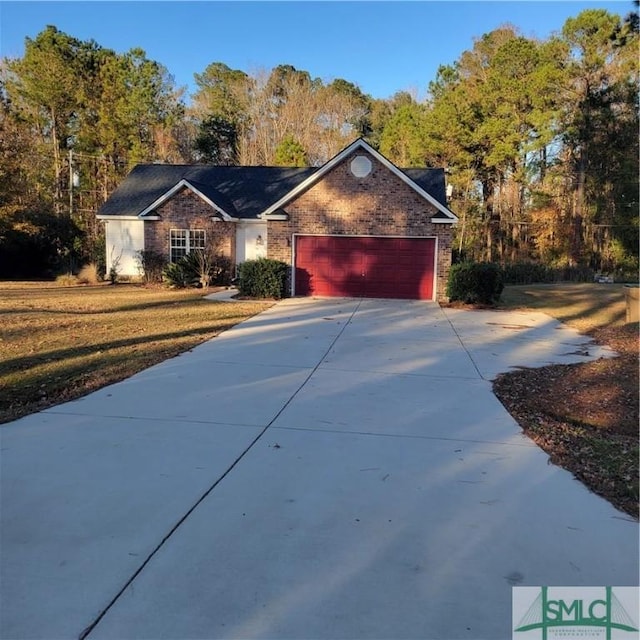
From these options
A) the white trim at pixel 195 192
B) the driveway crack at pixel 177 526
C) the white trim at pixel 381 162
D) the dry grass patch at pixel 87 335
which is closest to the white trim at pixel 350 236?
the white trim at pixel 381 162

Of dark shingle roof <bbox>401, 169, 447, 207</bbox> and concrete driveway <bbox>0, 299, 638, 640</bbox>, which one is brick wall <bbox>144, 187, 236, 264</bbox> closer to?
dark shingle roof <bbox>401, 169, 447, 207</bbox>

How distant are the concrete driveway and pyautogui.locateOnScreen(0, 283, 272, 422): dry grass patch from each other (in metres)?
0.79

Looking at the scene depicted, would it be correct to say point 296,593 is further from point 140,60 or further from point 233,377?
point 140,60

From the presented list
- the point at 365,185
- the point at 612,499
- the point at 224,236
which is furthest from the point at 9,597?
the point at 224,236

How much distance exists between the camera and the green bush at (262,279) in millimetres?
18422

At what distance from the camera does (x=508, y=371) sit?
859cm

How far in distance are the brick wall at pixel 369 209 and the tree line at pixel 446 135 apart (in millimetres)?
13632

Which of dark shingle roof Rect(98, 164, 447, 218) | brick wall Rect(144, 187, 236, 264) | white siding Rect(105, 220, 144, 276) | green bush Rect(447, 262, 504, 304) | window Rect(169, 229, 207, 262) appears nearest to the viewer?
green bush Rect(447, 262, 504, 304)

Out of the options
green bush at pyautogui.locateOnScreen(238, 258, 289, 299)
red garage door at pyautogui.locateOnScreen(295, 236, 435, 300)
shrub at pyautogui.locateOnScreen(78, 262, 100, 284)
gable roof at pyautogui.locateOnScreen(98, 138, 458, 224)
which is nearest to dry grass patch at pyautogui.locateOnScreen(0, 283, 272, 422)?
green bush at pyautogui.locateOnScreen(238, 258, 289, 299)

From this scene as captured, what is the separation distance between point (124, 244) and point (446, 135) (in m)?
21.4

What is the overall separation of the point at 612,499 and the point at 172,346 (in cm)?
746

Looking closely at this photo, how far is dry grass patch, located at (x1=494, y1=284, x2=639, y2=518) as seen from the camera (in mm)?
4676

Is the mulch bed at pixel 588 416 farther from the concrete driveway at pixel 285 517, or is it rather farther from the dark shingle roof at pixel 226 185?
the dark shingle roof at pixel 226 185

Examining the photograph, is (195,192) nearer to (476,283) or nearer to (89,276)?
(89,276)
